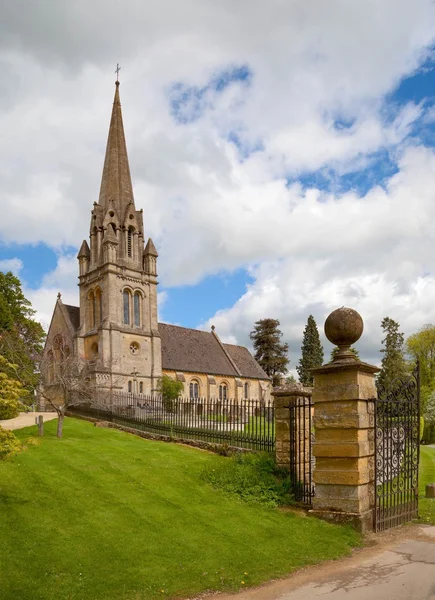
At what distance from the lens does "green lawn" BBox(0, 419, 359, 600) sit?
A: 6293mm

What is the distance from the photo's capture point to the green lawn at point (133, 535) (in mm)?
6293

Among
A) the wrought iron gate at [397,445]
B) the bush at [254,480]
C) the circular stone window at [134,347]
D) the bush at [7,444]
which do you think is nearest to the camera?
the bush at [7,444]

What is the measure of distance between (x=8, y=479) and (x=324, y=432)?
6144 millimetres

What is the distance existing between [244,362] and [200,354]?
8255 mm

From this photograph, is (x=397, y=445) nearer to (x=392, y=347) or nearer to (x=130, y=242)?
(x=130, y=242)

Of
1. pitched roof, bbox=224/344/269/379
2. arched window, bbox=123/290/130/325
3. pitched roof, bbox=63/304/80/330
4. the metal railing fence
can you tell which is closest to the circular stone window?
arched window, bbox=123/290/130/325

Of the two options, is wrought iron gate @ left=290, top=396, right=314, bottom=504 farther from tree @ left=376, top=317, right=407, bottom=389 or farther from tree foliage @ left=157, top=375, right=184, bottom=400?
tree @ left=376, top=317, right=407, bottom=389

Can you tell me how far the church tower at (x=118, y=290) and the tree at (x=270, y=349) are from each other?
85.9 feet

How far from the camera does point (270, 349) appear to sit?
226 feet

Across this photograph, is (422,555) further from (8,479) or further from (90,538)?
(8,479)

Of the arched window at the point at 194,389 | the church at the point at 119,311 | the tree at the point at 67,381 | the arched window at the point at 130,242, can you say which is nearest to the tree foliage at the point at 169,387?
the church at the point at 119,311

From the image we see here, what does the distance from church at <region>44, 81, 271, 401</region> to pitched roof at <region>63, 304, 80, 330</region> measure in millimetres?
92

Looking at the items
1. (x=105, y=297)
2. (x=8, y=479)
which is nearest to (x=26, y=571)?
(x=8, y=479)

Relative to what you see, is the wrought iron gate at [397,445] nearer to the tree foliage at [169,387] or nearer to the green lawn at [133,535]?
the green lawn at [133,535]
